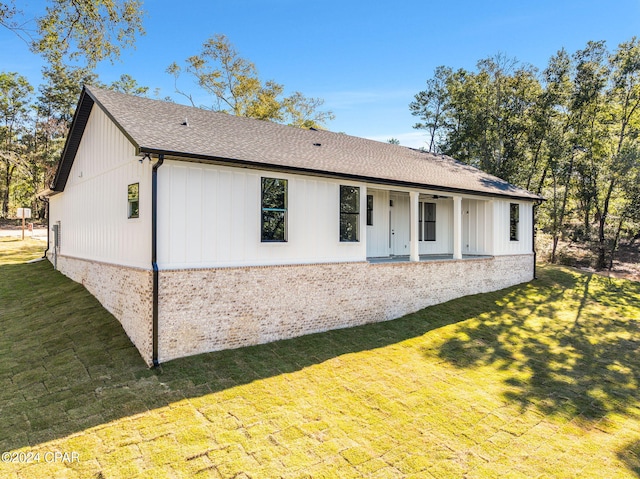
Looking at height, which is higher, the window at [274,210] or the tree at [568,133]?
the tree at [568,133]

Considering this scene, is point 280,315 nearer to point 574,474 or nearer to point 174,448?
point 174,448

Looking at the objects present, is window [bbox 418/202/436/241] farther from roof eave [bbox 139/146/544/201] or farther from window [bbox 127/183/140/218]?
window [bbox 127/183/140/218]

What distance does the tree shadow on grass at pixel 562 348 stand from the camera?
23.1 ft

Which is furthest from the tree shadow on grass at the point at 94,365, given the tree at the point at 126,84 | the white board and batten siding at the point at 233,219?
the tree at the point at 126,84

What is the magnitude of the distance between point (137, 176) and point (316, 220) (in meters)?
4.21

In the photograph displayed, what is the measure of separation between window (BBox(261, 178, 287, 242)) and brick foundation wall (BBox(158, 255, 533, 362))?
0.78 metres

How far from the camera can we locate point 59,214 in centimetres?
1536

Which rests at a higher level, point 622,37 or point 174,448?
point 622,37

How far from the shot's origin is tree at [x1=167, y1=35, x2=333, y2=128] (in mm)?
27266

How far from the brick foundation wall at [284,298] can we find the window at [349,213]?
2.76ft

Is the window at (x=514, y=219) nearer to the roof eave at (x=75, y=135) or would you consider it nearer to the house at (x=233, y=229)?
the house at (x=233, y=229)

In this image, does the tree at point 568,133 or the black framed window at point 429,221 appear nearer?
the black framed window at point 429,221

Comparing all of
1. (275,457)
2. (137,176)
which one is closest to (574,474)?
(275,457)

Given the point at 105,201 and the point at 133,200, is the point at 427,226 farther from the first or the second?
the point at 105,201
